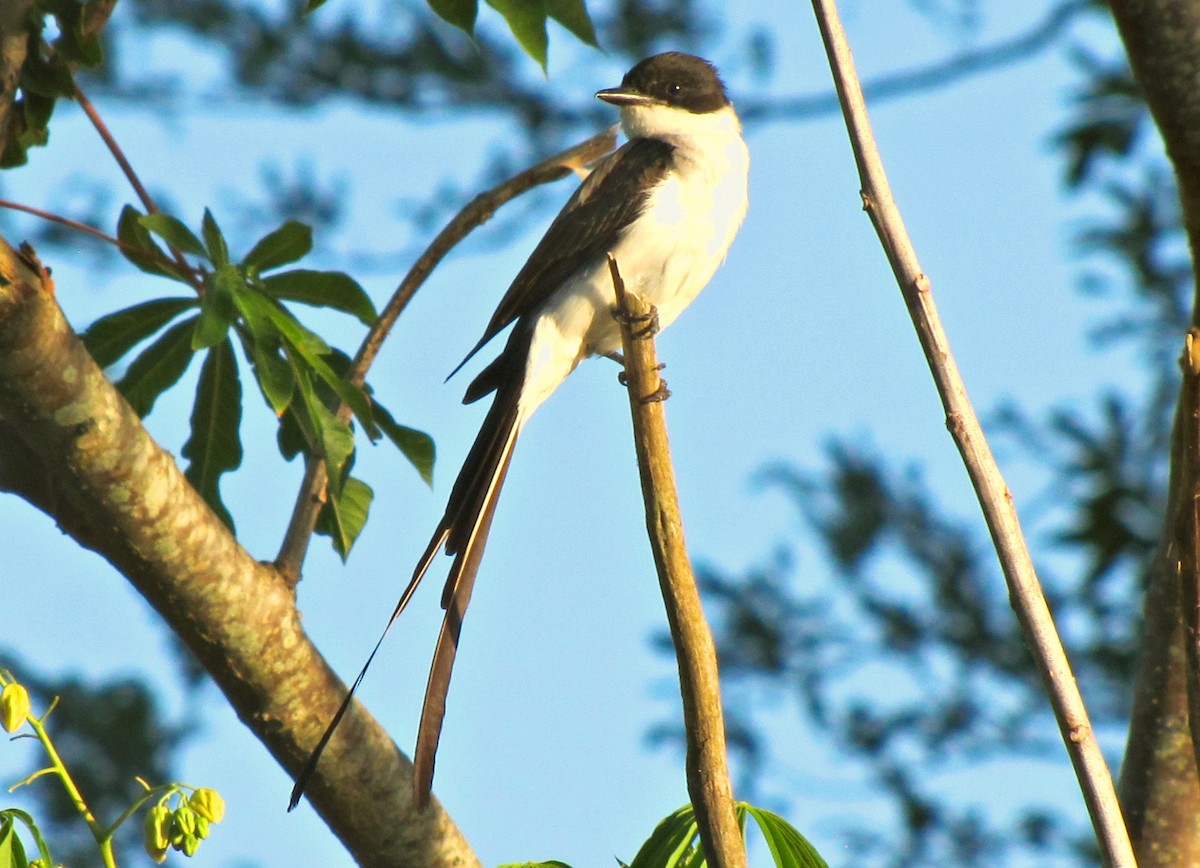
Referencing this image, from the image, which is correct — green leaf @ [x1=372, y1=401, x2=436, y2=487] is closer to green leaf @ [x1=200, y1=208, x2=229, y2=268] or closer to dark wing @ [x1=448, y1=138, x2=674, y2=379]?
green leaf @ [x1=200, y1=208, x2=229, y2=268]

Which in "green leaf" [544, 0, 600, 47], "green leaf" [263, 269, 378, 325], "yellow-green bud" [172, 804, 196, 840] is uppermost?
"green leaf" [544, 0, 600, 47]

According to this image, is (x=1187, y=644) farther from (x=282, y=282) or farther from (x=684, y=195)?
(x=684, y=195)

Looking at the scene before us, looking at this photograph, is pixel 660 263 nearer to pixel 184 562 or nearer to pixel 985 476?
pixel 184 562

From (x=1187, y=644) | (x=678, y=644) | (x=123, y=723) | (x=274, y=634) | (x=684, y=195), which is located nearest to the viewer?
(x=1187, y=644)

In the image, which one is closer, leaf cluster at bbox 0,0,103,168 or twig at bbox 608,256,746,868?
twig at bbox 608,256,746,868

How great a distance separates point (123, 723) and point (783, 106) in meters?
6.88

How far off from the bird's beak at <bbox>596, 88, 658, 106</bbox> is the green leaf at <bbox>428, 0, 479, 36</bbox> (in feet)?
4.50

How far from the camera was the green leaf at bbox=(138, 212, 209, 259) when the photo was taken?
246 centimetres

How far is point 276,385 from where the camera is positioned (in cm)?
245

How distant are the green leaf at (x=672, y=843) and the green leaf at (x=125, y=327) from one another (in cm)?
143

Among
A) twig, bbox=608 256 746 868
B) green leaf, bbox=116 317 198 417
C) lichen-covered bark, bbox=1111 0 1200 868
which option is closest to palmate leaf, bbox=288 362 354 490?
green leaf, bbox=116 317 198 417

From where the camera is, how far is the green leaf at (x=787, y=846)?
1.86 meters

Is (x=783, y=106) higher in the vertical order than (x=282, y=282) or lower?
higher

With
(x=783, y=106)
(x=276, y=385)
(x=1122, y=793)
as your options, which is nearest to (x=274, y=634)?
(x=276, y=385)
